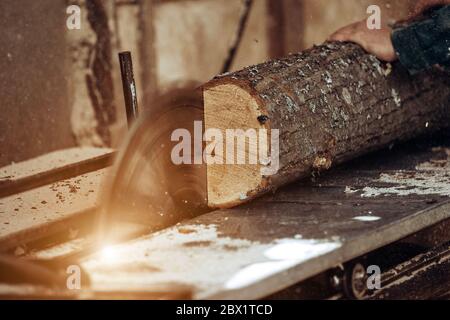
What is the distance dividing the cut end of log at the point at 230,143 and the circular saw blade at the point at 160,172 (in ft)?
0.33

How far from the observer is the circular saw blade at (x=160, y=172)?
14.2ft

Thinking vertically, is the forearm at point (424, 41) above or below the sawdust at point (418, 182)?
above

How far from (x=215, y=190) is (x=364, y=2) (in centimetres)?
334

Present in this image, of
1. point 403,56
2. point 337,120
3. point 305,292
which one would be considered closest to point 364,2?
point 403,56

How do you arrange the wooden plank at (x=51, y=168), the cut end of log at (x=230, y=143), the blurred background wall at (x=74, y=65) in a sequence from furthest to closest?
1. the blurred background wall at (x=74, y=65)
2. the cut end of log at (x=230, y=143)
3. the wooden plank at (x=51, y=168)

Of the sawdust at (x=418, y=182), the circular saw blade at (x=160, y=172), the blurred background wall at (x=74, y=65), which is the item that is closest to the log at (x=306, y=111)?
the circular saw blade at (x=160, y=172)

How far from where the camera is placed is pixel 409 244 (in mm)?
4332

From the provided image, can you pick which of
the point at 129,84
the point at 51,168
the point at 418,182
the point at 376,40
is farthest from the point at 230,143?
the point at 51,168

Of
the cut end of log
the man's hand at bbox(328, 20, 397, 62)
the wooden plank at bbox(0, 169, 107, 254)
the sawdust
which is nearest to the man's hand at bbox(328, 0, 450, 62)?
the man's hand at bbox(328, 20, 397, 62)

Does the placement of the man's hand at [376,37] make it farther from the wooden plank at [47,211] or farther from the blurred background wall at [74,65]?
the wooden plank at [47,211]

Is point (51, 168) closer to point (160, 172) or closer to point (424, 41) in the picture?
point (160, 172)

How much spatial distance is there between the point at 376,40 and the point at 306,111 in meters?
0.79
